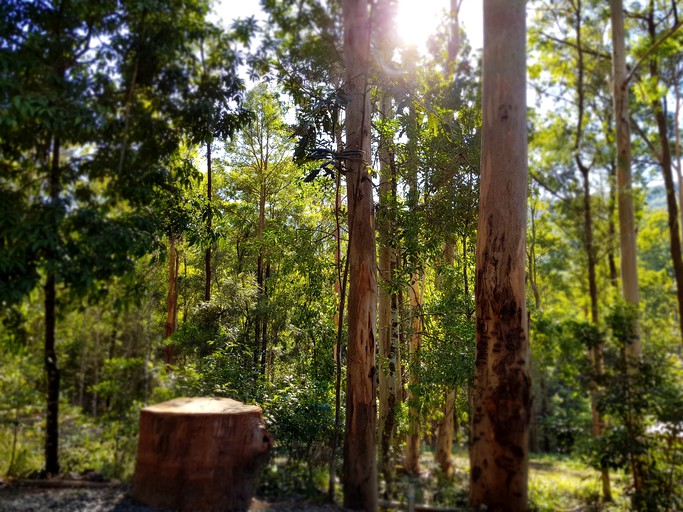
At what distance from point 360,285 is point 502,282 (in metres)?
1.59

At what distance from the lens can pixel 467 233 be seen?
798 cm

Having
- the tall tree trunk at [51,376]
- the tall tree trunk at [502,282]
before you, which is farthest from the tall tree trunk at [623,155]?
the tall tree trunk at [51,376]

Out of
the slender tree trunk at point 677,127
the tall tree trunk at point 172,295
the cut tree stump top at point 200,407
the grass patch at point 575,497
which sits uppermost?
the slender tree trunk at point 677,127

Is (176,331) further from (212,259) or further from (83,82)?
(83,82)

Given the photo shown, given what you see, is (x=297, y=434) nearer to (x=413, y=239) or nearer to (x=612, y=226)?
(x=413, y=239)

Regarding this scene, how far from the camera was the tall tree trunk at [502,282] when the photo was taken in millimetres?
4336

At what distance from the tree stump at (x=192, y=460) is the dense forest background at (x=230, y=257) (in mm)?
→ 711

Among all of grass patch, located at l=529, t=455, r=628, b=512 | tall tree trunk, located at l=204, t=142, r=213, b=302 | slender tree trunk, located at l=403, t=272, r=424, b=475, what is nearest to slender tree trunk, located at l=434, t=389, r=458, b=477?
slender tree trunk, located at l=403, t=272, r=424, b=475

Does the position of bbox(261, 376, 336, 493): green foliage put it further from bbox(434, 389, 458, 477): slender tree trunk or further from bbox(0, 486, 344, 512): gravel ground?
bbox(434, 389, 458, 477): slender tree trunk

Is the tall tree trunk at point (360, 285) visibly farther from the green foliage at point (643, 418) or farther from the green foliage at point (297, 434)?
the green foliage at point (643, 418)

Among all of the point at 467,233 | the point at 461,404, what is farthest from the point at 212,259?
the point at 461,404

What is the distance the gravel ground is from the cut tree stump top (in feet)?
2.54

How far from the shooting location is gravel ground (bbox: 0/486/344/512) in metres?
3.97

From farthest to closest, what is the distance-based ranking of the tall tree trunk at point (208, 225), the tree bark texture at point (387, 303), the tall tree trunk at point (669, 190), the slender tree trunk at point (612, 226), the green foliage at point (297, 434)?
the slender tree trunk at point (612, 226) < the tall tree trunk at point (669, 190) < the tree bark texture at point (387, 303) < the tall tree trunk at point (208, 225) < the green foliage at point (297, 434)
